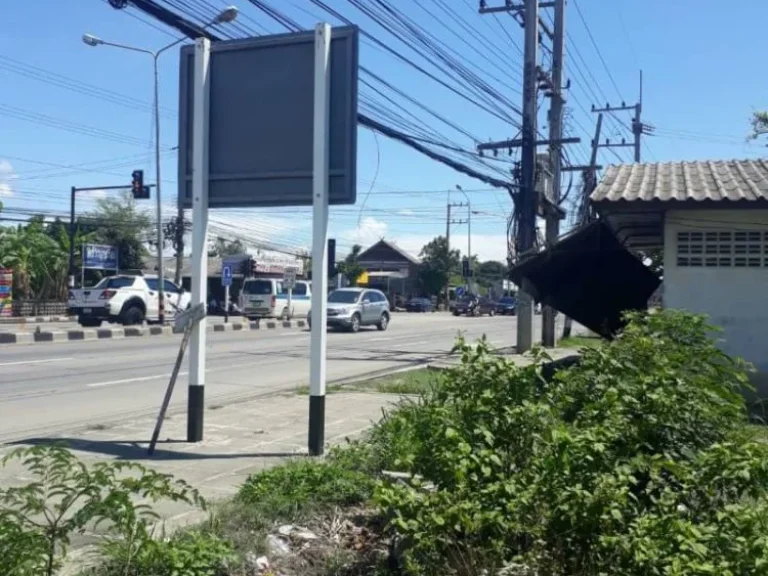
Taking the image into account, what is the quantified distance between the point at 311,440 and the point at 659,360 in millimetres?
4014

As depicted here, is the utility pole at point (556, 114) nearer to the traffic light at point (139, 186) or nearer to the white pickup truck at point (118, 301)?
the white pickup truck at point (118, 301)

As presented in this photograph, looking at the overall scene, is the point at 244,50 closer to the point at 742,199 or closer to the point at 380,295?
the point at 742,199

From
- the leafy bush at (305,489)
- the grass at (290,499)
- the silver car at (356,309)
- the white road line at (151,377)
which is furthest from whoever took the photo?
the silver car at (356,309)

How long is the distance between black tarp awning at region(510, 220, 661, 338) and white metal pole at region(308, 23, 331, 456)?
499 centimetres

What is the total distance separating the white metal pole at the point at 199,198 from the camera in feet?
27.4

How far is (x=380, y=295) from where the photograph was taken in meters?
34.8

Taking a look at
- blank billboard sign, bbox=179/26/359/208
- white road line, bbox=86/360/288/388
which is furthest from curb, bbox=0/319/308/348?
blank billboard sign, bbox=179/26/359/208

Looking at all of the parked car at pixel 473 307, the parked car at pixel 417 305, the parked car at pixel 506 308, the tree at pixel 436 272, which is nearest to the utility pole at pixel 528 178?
the parked car at pixel 473 307

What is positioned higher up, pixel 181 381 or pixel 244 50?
pixel 244 50

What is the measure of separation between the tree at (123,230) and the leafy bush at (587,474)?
5293 cm

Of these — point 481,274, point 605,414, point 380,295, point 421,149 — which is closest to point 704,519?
point 605,414

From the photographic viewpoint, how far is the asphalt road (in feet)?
36.7

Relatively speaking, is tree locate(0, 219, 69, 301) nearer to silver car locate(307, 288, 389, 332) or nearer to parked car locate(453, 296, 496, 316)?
silver car locate(307, 288, 389, 332)

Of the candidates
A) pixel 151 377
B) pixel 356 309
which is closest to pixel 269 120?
pixel 151 377
